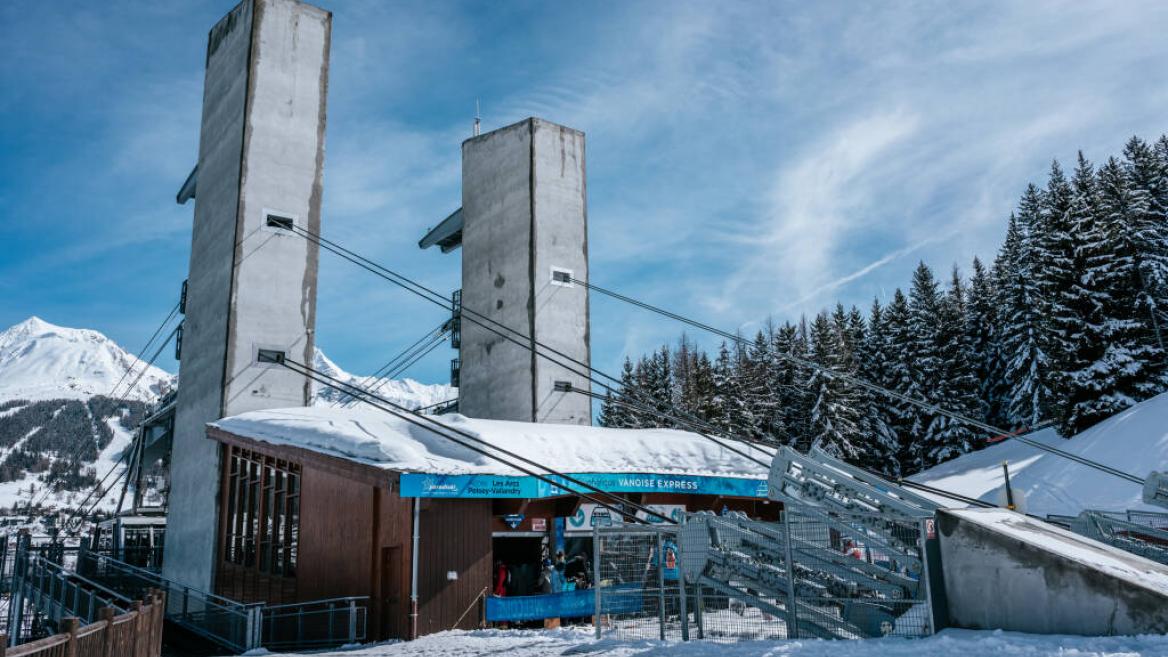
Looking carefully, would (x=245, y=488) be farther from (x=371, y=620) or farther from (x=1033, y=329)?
(x=1033, y=329)

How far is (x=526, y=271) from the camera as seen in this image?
3259 centimetres

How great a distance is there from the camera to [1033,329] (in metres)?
47.5

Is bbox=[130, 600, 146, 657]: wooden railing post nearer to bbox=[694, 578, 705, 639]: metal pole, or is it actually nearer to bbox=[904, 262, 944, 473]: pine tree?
bbox=[694, 578, 705, 639]: metal pole

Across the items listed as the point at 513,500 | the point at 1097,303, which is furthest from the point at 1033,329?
the point at 513,500

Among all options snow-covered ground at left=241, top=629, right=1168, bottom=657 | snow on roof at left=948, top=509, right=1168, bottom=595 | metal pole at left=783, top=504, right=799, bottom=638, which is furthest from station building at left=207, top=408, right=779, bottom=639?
snow on roof at left=948, top=509, right=1168, bottom=595

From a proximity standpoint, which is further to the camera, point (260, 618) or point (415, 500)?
point (415, 500)

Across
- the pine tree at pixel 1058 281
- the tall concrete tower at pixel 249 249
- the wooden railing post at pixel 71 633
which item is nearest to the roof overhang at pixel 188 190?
the tall concrete tower at pixel 249 249

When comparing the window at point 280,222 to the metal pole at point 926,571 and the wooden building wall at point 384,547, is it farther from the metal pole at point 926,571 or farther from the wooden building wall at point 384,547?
the metal pole at point 926,571

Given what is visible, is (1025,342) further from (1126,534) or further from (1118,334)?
(1126,534)

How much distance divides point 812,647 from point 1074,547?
331 centimetres

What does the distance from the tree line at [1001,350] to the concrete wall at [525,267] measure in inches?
398

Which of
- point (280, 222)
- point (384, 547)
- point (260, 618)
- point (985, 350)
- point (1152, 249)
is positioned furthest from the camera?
point (985, 350)

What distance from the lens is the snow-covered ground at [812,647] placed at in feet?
26.9

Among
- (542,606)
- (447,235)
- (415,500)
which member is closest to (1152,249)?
(447,235)
